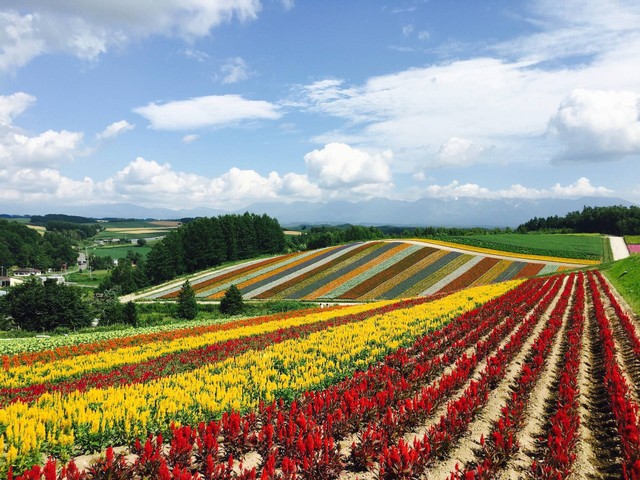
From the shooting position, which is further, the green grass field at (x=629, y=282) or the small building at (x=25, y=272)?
the small building at (x=25, y=272)

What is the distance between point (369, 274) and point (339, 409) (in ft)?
153

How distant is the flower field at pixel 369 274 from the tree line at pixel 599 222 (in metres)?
57.4

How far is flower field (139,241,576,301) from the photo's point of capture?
156ft

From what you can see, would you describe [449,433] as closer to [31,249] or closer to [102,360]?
[102,360]

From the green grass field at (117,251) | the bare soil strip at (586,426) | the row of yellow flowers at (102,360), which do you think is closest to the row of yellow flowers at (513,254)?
the bare soil strip at (586,426)

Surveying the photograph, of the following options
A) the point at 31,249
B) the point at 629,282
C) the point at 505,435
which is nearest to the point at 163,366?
the point at 505,435

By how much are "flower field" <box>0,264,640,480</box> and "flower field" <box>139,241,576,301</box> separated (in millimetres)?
31088

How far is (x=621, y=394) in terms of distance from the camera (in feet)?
26.6

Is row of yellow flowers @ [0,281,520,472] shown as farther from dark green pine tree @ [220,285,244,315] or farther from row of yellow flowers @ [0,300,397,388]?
dark green pine tree @ [220,285,244,315]

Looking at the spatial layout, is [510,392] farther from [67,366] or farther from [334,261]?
[334,261]

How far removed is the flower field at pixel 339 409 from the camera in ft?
20.1

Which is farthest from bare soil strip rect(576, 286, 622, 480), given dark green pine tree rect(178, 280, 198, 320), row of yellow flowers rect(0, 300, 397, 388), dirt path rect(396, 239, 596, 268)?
dirt path rect(396, 239, 596, 268)

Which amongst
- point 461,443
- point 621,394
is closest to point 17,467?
point 461,443

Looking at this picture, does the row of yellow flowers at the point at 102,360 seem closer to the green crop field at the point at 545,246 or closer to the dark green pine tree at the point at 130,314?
the dark green pine tree at the point at 130,314
